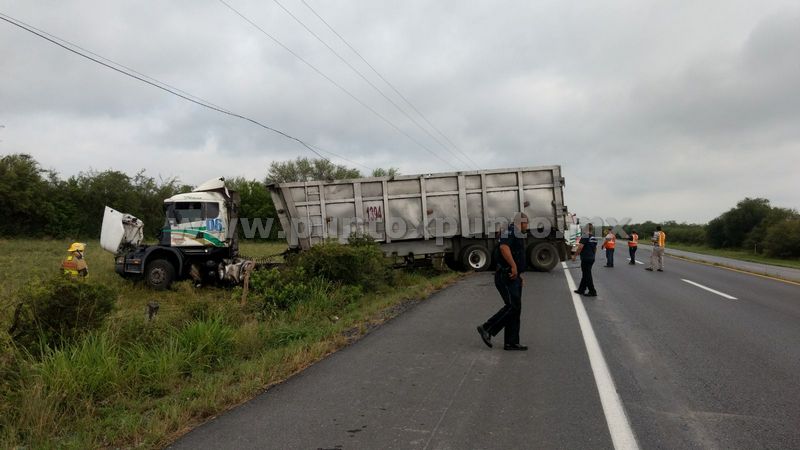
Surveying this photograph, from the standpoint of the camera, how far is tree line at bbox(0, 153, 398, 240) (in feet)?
133

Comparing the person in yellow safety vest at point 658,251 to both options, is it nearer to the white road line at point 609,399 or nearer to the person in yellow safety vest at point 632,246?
the person in yellow safety vest at point 632,246

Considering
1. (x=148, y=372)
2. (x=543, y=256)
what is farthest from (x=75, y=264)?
(x=543, y=256)

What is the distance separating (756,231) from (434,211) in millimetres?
51796

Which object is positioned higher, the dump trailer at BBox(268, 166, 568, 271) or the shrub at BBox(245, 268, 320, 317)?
the dump trailer at BBox(268, 166, 568, 271)

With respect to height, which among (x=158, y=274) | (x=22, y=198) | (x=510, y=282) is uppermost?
(x=22, y=198)

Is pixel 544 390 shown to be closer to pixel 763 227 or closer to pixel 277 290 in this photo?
pixel 277 290

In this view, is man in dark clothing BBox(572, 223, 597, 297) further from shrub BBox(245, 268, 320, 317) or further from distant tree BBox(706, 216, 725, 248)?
distant tree BBox(706, 216, 725, 248)

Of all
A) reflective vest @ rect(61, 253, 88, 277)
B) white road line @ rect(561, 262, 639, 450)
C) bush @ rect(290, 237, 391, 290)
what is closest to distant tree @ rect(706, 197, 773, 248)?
bush @ rect(290, 237, 391, 290)

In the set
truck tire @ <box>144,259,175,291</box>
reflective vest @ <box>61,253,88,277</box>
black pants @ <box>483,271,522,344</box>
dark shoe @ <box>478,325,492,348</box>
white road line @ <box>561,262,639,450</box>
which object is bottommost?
white road line @ <box>561,262,639,450</box>

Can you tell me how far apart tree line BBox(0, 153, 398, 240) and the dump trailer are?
2308 cm

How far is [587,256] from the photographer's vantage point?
11555mm

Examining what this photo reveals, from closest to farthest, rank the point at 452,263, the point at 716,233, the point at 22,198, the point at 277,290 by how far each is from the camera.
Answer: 1. the point at 277,290
2. the point at 452,263
3. the point at 22,198
4. the point at 716,233

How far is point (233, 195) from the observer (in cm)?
1532

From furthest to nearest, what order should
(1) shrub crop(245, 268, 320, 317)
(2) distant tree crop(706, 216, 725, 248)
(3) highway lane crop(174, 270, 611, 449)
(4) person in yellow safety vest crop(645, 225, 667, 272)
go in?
(2) distant tree crop(706, 216, 725, 248) → (4) person in yellow safety vest crop(645, 225, 667, 272) → (1) shrub crop(245, 268, 320, 317) → (3) highway lane crop(174, 270, 611, 449)
